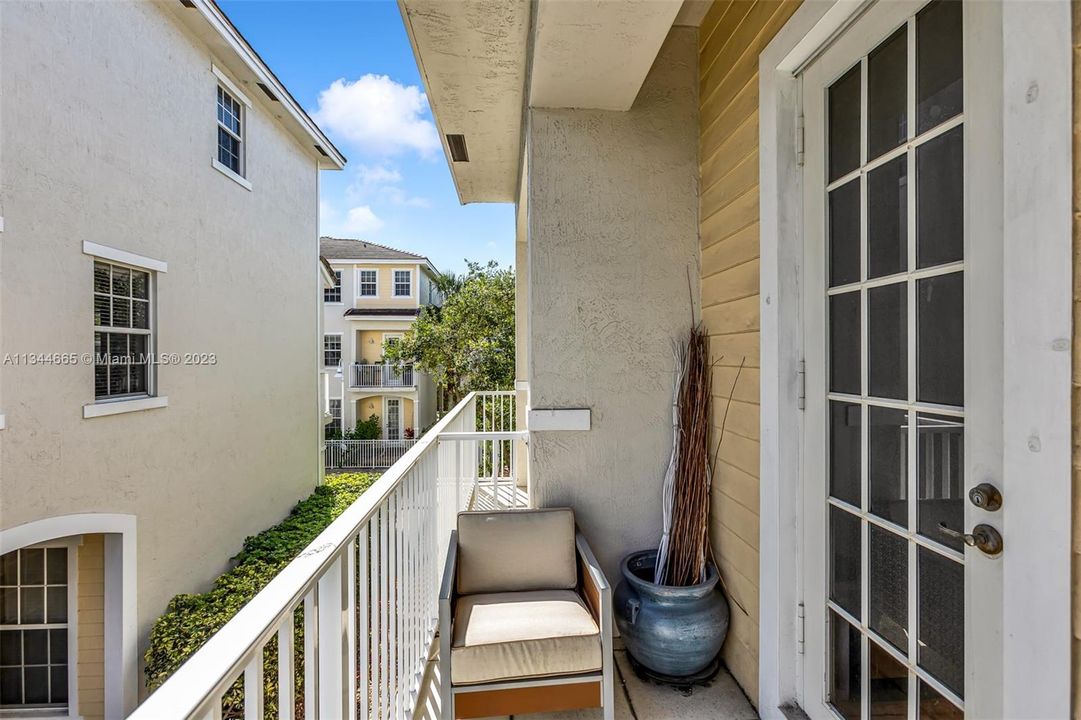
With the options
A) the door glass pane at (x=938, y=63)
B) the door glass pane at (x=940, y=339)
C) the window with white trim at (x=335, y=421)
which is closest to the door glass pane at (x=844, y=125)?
the door glass pane at (x=938, y=63)

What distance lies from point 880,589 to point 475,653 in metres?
1.28

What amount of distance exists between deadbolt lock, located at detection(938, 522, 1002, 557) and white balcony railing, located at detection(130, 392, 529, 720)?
1.39 m

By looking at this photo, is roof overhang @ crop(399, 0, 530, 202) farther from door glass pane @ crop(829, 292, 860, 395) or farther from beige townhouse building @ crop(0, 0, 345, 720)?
beige townhouse building @ crop(0, 0, 345, 720)

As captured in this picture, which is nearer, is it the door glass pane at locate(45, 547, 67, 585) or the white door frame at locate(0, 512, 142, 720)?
the white door frame at locate(0, 512, 142, 720)

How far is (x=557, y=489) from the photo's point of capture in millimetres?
2455

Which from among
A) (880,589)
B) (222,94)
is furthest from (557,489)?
(222,94)

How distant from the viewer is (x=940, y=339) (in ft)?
3.90

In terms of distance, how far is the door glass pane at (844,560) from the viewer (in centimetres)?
147

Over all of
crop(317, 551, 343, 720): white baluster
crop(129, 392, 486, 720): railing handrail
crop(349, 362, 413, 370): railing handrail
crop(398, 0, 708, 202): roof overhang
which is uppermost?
crop(398, 0, 708, 202): roof overhang

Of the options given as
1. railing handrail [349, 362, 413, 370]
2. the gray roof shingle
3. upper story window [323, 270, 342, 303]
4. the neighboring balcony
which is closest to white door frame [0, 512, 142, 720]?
railing handrail [349, 362, 413, 370]

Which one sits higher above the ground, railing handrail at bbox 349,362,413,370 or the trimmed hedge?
railing handrail at bbox 349,362,413,370

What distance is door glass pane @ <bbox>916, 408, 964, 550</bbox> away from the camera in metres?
1.13

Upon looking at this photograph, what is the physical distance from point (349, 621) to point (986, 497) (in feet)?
4.91

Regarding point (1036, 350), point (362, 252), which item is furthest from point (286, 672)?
point (362, 252)
